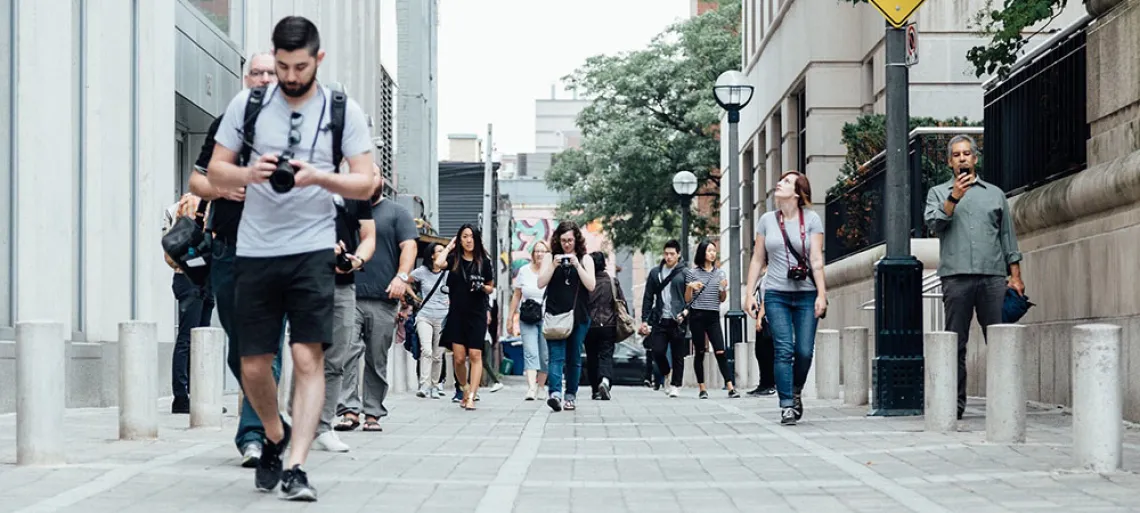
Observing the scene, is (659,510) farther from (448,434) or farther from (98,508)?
(448,434)

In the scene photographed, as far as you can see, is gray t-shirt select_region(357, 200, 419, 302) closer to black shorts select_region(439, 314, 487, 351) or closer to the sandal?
the sandal

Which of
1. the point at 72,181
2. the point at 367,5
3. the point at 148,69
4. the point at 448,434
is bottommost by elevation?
the point at 448,434

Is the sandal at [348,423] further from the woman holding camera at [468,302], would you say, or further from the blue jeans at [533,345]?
the blue jeans at [533,345]

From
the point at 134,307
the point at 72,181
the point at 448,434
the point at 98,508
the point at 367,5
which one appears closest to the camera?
the point at 98,508

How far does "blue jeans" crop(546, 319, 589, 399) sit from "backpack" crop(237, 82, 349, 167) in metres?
8.68

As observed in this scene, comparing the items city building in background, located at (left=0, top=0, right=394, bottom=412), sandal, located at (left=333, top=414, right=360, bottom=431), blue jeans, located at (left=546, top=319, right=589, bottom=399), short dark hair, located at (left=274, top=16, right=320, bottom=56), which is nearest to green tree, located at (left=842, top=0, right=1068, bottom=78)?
blue jeans, located at (left=546, top=319, right=589, bottom=399)

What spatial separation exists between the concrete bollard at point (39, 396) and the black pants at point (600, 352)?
11397 mm

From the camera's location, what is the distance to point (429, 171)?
55.8 meters

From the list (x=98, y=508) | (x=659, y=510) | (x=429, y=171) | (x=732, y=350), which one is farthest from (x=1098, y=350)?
(x=429, y=171)

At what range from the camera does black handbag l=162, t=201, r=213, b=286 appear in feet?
27.6

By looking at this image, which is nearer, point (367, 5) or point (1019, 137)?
point (1019, 137)

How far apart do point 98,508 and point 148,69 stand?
1109 cm

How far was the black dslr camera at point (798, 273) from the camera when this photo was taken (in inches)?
496

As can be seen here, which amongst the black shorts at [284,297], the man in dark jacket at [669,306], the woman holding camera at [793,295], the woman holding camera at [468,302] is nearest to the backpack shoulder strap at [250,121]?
the black shorts at [284,297]
